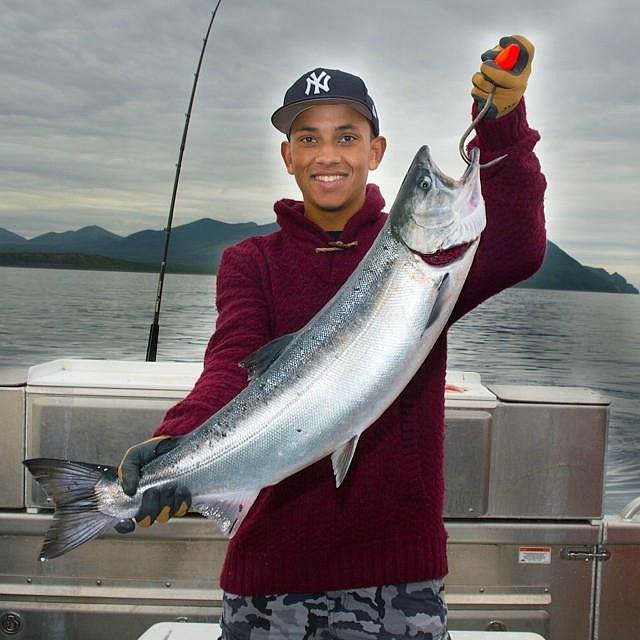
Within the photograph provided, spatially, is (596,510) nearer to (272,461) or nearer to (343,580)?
(343,580)

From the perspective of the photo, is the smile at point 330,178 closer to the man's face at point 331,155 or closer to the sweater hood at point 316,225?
the man's face at point 331,155

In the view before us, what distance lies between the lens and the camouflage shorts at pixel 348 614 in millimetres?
2420

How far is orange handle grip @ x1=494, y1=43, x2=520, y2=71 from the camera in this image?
2062 mm

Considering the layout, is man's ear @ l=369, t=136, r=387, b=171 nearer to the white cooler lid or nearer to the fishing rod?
the white cooler lid

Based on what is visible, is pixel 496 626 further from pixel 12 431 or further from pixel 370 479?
pixel 12 431

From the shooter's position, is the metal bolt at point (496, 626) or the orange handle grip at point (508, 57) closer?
the orange handle grip at point (508, 57)

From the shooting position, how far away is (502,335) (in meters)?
24.4

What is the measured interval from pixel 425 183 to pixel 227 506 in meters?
1.07

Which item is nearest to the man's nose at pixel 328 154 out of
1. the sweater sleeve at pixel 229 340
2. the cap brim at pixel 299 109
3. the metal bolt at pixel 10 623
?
the cap brim at pixel 299 109

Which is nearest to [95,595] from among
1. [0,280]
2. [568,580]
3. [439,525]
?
[439,525]

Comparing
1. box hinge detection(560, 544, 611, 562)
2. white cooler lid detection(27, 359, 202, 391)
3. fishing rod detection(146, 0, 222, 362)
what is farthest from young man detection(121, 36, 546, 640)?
fishing rod detection(146, 0, 222, 362)

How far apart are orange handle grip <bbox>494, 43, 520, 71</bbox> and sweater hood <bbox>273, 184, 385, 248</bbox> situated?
31.2 inches

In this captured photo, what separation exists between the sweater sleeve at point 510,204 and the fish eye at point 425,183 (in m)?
0.30

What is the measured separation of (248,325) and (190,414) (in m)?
0.36
